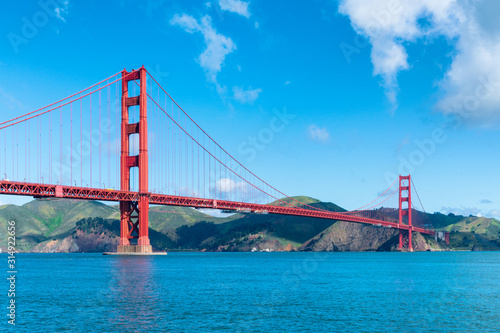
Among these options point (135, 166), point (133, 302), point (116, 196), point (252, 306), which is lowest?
point (252, 306)

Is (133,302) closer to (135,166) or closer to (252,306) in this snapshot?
(252,306)

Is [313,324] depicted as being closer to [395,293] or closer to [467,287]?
[395,293]

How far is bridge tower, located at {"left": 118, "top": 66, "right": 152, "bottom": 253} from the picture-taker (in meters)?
100

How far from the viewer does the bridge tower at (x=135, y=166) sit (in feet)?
329

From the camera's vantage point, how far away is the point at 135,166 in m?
103

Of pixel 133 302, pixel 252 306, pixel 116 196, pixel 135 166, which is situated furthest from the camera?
pixel 135 166

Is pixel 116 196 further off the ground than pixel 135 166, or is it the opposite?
pixel 135 166

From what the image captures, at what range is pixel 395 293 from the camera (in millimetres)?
45469

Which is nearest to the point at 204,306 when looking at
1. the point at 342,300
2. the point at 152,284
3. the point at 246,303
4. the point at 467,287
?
the point at 246,303

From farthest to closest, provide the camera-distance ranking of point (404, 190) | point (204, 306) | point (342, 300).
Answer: point (404, 190) → point (342, 300) → point (204, 306)

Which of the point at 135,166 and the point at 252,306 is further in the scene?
the point at 135,166

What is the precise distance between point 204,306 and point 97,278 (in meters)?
23.5

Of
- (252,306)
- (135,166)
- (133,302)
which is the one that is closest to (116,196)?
(135,166)

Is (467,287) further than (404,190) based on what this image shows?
No
